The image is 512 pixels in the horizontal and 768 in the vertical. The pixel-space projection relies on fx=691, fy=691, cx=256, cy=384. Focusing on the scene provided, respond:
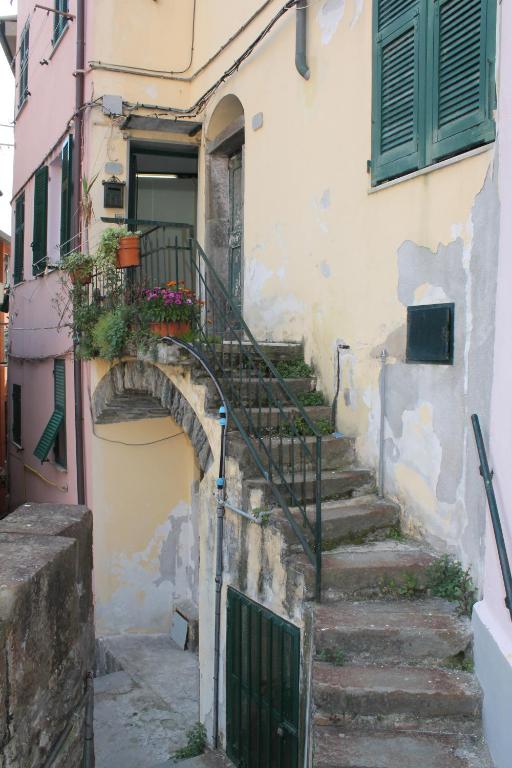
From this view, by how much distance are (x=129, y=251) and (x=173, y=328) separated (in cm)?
124

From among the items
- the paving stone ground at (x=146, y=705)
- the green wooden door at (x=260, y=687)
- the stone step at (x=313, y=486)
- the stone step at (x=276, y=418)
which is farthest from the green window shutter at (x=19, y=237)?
the green wooden door at (x=260, y=687)

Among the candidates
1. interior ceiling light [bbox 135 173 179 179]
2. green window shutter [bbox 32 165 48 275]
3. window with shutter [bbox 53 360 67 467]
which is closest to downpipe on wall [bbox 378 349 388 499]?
interior ceiling light [bbox 135 173 179 179]

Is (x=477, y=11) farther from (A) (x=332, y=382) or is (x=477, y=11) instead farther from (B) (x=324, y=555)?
(B) (x=324, y=555)

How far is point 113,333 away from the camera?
7.25 m

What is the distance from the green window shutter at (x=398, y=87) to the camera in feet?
16.0

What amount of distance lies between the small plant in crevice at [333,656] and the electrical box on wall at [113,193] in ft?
22.1

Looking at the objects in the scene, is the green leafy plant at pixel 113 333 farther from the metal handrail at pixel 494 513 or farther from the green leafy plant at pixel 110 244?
the metal handrail at pixel 494 513

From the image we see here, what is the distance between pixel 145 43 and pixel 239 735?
8.35 m

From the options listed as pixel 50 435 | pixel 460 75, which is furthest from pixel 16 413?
pixel 460 75

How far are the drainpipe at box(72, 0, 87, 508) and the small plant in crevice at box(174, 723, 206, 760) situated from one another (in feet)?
13.1

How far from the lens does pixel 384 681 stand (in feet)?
12.9

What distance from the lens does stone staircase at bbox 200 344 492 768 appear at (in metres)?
3.68

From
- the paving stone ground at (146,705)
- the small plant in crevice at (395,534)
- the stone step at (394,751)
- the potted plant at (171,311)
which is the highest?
the potted plant at (171,311)

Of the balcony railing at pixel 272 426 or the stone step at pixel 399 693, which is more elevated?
the balcony railing at pixel 272 426
